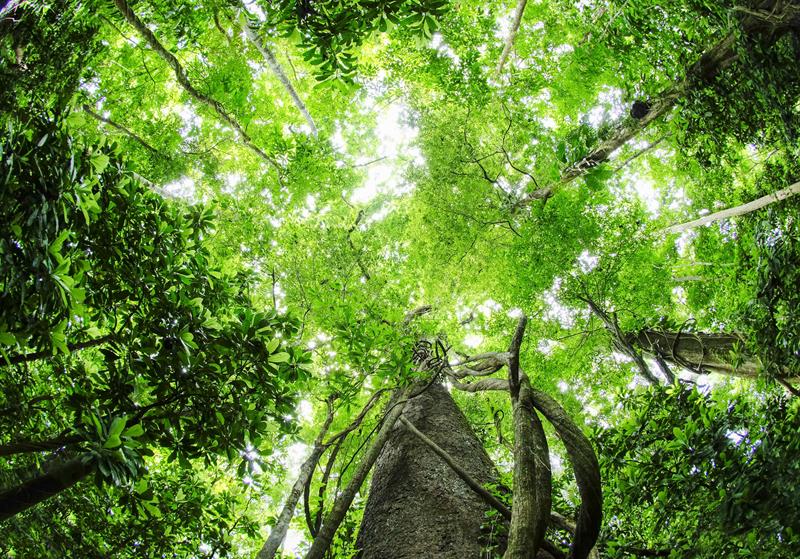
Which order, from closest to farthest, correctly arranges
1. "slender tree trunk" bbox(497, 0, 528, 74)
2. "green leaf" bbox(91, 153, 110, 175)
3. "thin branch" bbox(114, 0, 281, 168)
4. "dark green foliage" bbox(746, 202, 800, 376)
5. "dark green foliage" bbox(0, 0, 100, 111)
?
"dark green foliage" bbox(0, 0, 100, 111) < "green leaf" bbox(91, 153, 110, 175) < "dark green foliage" bbox(746, 202, 800, 376) < "thin branch" bbox(114, 0, 281, 168) < "slender tree trunk" bbox(497, 0, 528, 74)

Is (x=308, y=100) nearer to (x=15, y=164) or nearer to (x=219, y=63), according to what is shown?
(x=219, y=63)

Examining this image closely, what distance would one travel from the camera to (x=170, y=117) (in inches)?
298

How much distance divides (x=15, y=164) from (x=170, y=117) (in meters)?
6.86

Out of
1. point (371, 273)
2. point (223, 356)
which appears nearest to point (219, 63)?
point (371, 273)

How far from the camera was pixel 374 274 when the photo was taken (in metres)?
6.40

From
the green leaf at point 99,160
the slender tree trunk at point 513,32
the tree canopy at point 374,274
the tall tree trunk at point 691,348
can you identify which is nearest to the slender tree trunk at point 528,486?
the tree canopy at point 374,274

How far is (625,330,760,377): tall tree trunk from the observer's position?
5.79 metres

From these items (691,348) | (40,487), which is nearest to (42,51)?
Result: (40,487)

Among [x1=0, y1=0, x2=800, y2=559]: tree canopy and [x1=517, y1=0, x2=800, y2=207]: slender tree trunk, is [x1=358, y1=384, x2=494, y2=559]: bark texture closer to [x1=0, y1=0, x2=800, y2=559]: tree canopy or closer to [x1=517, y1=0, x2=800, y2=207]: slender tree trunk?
[x1=0, y1=0, x2=800, y2=559]: tree canopy

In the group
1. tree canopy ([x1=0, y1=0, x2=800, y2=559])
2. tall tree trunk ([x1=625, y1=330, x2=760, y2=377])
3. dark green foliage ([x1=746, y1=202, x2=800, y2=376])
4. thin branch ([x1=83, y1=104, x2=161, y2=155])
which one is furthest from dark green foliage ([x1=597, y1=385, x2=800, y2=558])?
thin branch ([x1=83, y1=104, x2=161, y2=155])

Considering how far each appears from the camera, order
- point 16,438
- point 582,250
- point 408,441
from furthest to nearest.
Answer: point 582,250, point 408,441, point 16,438

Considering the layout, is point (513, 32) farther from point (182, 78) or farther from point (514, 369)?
point (514, 369)

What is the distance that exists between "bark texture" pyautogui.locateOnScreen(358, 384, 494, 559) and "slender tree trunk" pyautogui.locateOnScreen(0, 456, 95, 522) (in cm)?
204

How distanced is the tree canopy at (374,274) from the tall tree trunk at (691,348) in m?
0.04
